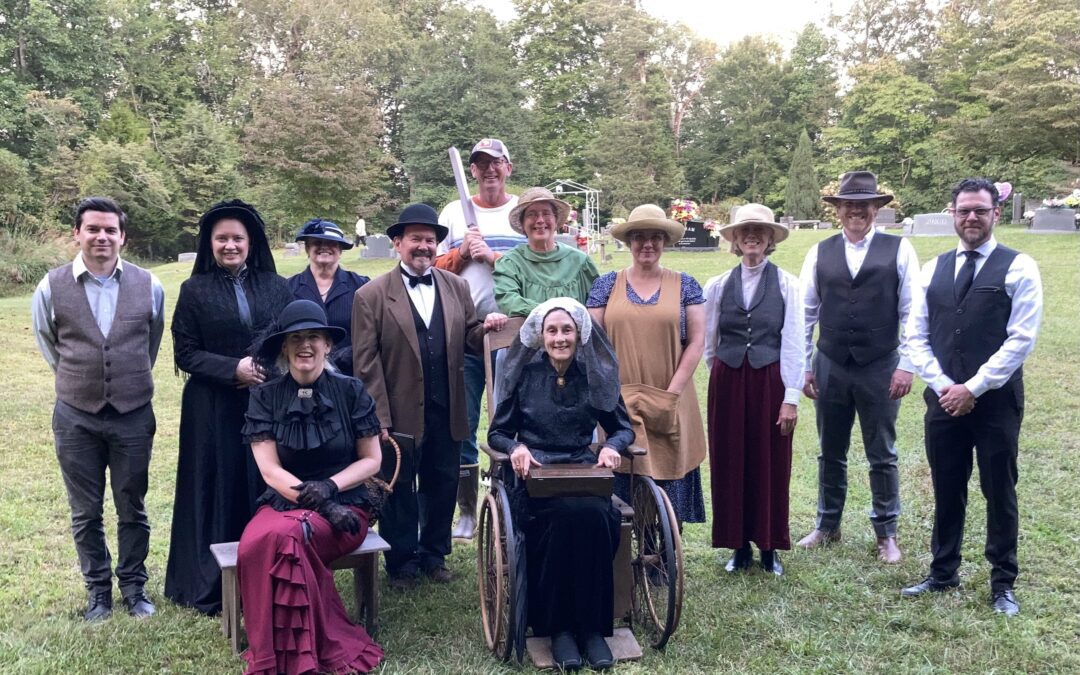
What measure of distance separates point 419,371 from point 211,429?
104 centimetres

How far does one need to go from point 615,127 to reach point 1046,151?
15350 mm

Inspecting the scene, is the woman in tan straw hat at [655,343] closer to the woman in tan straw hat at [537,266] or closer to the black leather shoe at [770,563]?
the woman in tan straw hat at [537,266]

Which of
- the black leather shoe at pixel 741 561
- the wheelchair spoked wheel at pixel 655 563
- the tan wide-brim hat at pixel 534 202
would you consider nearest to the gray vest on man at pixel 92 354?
the tan wide-brim hat at pixel 534 202

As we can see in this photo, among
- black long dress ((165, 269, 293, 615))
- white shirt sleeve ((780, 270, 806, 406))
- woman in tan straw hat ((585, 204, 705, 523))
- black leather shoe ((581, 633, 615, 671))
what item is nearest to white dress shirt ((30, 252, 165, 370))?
black long dress ((165, 269, 293, 615))

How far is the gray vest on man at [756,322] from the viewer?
15.3ft

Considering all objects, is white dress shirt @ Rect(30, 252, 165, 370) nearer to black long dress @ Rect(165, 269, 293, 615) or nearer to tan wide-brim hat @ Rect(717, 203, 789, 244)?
black long dress @ Rect(165, 269, 293, 615)

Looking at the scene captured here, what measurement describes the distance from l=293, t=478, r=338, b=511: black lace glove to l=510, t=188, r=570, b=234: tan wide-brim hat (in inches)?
69.9

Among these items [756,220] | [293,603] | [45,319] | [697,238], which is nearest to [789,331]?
[756,220]

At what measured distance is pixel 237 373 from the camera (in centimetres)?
404

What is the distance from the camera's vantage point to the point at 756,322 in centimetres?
467

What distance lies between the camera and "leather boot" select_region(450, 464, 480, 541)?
5.41 m

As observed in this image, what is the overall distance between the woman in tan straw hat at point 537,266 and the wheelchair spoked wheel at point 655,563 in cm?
106

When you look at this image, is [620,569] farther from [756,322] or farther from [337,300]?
[337,300]

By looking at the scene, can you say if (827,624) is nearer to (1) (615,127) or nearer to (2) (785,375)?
(2) (785,375)
